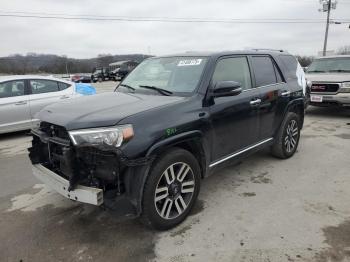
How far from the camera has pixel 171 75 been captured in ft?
14.0

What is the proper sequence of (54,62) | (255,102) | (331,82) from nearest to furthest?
(255,102), (331,82), (54,62)

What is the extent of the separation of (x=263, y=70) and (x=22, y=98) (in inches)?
226

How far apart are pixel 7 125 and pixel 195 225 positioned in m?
5.97

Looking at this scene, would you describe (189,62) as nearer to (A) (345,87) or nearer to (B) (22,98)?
(B) (22,98)

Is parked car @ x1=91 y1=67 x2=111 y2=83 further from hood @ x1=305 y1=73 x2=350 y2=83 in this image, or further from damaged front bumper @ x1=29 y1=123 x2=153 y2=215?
damaged front bumper @ x1=29 y1=123 x2=153 y2=215

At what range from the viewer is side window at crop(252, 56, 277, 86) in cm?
487

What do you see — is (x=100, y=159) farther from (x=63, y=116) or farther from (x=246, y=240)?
(x=246, y=240)

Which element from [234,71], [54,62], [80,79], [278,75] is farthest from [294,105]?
[54,62]

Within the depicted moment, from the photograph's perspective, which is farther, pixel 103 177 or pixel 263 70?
pixel 263 70

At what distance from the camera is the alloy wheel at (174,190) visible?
3.38 meters

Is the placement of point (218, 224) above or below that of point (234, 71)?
below

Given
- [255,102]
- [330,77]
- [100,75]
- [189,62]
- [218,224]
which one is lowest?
[218,224]

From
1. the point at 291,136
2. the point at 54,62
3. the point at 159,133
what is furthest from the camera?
the point at 54,62

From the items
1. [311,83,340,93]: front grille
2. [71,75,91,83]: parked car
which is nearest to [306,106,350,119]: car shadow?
[311,83,340,93]: front grille
